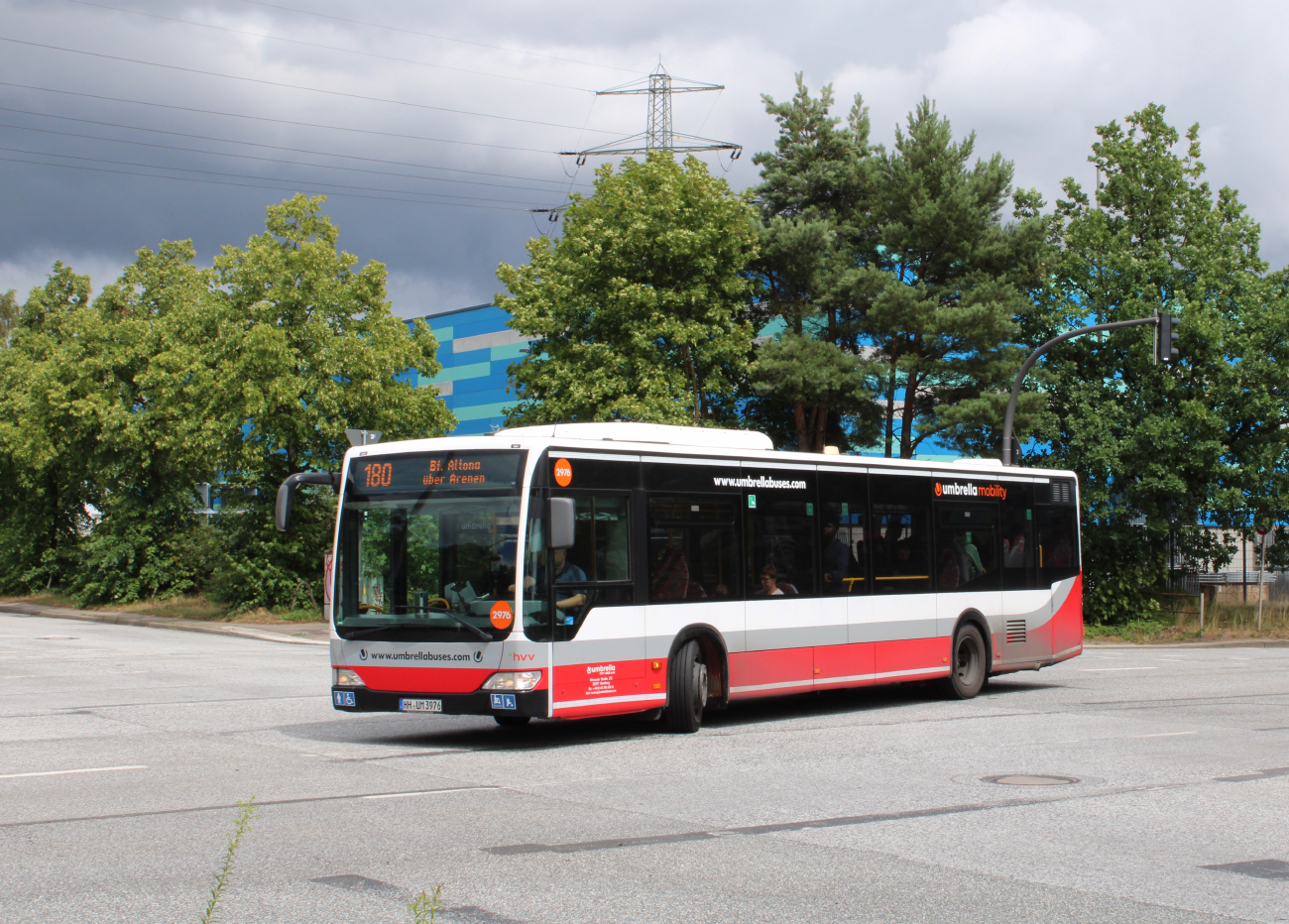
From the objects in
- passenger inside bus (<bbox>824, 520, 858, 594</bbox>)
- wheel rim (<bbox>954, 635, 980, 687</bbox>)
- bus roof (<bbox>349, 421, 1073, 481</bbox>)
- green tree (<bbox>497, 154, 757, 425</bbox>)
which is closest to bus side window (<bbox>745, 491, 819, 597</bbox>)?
passenger inside bus (<bbox>824, 520, 858, 594</bbox>)

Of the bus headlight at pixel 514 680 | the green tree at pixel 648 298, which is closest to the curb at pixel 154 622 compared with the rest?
the green tree at pixel 648 298

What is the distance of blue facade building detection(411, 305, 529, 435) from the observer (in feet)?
229

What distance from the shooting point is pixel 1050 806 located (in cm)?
854

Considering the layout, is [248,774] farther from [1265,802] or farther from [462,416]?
[462,416]

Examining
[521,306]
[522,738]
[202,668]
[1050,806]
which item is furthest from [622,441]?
[521,306]

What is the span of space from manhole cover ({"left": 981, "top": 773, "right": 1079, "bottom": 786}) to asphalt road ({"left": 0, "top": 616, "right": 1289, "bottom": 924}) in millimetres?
118

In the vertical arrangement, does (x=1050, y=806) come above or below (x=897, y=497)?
below

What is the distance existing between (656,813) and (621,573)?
413 cm

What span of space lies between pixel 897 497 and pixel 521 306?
22301 millimetres

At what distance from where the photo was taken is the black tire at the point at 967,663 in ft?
52.9

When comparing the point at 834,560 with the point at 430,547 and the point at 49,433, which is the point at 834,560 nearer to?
the point at 430,547

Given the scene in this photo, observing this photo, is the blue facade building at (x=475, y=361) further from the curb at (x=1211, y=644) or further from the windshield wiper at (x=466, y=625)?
the windshield wiper at (x=466, y=625)

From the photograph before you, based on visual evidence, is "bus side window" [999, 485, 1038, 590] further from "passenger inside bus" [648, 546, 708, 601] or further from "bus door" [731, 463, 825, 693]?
"passenger inside bus" [648, 546, 708, 601]

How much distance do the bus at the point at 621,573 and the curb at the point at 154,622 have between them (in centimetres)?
1644
